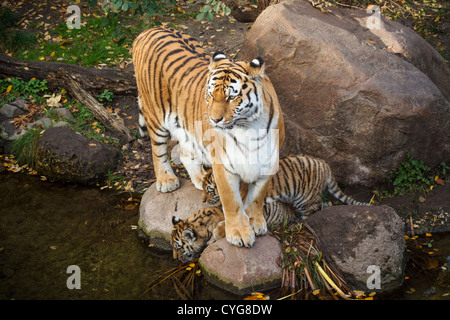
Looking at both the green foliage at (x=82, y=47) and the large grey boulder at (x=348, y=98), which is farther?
the green foliage at (x=82, y=47)

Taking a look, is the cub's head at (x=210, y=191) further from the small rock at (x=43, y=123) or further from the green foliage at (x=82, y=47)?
the green foliage at (x=82, y=47)

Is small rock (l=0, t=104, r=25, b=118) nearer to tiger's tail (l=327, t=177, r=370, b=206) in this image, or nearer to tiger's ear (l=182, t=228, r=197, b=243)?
tiger's ear (l=182, t=228, r=197, b=243)

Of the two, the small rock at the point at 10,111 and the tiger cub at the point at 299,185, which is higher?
the tiger cub at the point at 299,185

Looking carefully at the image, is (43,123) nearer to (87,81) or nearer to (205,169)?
(87,81)

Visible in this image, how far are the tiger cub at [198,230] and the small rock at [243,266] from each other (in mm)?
222

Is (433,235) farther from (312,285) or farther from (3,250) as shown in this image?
(3,250)

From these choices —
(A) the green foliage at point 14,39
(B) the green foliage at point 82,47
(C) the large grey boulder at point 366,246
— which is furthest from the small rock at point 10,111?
(C) the large grey boulder at point 366,246

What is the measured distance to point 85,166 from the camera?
7.19 meters

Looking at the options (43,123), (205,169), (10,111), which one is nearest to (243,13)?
(43,123)

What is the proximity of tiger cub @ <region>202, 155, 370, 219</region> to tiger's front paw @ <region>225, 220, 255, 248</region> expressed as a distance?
65 centimetres

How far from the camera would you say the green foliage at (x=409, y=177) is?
6.43 m

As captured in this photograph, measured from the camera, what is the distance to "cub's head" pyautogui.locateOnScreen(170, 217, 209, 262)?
547 cm

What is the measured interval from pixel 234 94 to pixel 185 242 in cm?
190

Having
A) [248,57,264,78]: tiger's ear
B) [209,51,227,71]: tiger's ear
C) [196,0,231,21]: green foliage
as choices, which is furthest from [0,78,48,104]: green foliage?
[248,57,264,78]: tiger's ear
